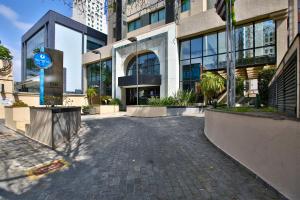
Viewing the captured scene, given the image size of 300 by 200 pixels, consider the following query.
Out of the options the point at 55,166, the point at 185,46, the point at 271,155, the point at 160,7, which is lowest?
the point at 55,166

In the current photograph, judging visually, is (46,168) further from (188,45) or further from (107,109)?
(188,45)

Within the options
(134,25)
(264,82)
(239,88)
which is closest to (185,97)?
(264,82)

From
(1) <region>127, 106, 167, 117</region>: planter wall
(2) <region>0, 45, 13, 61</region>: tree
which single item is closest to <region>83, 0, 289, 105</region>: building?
(1) <region>127, 106, 167, 117</region>: planter wall

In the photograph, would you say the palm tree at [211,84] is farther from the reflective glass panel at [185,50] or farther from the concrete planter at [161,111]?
the reflective glass panel at [185,50]

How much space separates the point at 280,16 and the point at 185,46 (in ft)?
32.6

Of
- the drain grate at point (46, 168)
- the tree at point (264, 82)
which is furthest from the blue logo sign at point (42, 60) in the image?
the tree at point (264, 82)

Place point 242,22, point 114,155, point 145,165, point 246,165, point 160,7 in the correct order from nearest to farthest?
point 246,165, point 145,165, point 114,155, point 242,22, point 160,7

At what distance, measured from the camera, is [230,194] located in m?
3.85

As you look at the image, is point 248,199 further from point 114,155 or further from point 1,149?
point 1,149

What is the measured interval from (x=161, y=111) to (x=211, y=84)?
5669 mm

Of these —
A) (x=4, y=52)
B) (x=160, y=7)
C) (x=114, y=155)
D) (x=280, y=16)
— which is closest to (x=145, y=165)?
(x=114, y=155)

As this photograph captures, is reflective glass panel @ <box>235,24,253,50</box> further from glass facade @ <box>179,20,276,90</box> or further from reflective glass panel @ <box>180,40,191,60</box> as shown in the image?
reflective glass panel @ <box>180,40,191,60</box>

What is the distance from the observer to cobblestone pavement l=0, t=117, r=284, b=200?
3.94 metres

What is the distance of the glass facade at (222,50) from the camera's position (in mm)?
18781
